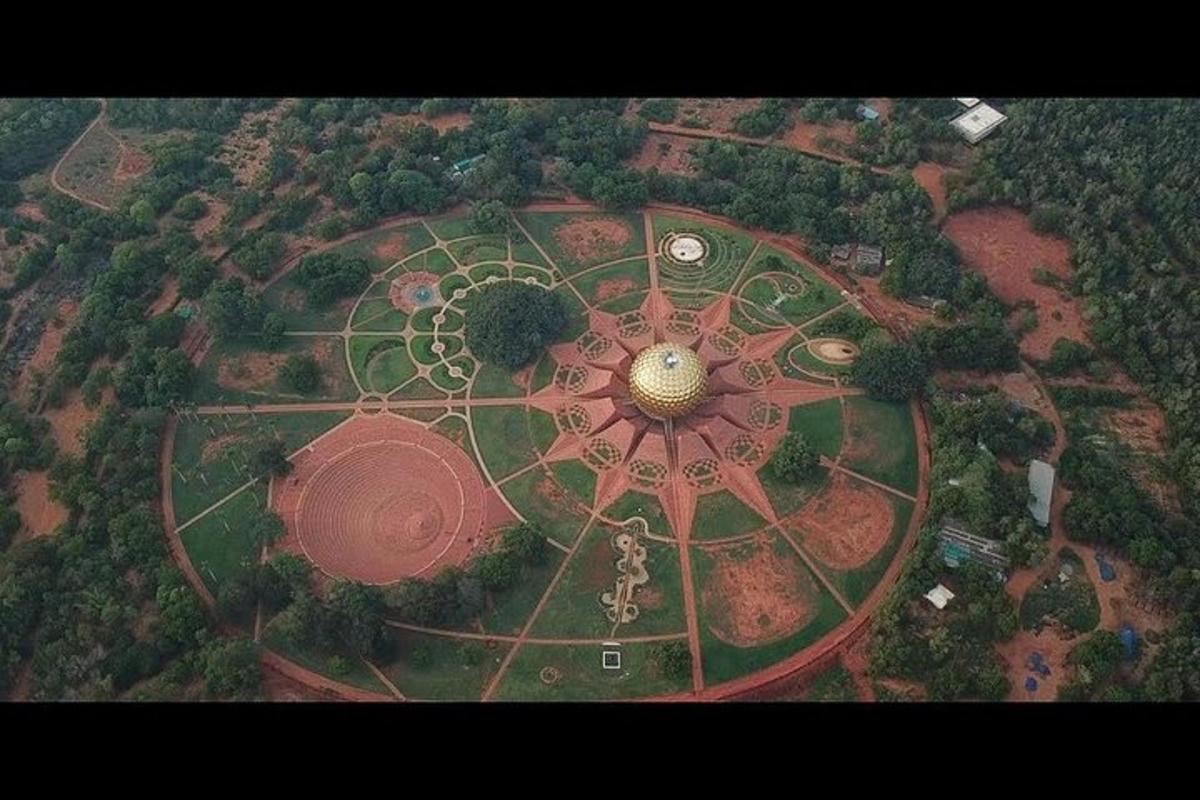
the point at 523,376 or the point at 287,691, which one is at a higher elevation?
the point at 523,376

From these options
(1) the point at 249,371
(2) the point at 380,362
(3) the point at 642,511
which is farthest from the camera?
(2) the point at 380,362

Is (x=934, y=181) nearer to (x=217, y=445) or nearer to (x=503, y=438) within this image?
(x=503, y=438)

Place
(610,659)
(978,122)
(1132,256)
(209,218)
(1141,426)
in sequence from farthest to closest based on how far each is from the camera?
(978,122)
(209,218)
(1132,256)
(1141,426)
(610,659)

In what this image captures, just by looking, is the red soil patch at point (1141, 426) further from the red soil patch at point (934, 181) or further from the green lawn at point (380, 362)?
the green lawn at point (380, 362)

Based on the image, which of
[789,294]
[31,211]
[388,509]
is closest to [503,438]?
[388,509]

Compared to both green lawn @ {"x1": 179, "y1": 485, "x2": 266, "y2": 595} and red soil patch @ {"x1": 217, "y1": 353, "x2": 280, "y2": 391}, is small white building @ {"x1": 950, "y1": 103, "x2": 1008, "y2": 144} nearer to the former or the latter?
red soil patch @ {"x1": 217, "y1": 353, "x2": 280, "y2": 391}

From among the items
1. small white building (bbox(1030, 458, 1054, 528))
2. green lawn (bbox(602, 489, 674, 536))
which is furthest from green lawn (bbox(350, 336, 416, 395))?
small white building (bbox(1030, 458, 1054, 528))

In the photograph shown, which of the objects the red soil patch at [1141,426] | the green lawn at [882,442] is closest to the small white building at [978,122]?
the red soil patch at [1141,426]

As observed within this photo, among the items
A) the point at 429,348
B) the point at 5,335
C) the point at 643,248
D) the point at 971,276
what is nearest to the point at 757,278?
the point at 643,248
